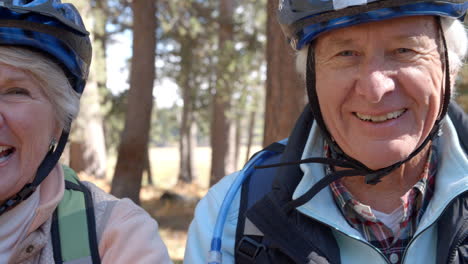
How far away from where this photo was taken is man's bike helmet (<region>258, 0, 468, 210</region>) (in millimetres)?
2033

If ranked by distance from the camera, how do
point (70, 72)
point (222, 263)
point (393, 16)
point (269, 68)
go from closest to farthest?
point (393, 16), point (222, 263), point (70, 72), point (269, 68)

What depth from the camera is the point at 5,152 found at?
7.39 feet

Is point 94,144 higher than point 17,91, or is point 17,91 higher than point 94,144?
point 17,91

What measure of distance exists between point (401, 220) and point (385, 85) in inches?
22.3

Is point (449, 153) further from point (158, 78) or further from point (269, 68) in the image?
point (158, 78)

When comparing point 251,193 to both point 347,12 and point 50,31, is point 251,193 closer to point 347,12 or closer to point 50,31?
Answer: point 347,12

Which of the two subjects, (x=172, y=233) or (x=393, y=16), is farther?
(x=172, y=233)

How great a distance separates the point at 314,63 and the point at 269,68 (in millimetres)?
2869

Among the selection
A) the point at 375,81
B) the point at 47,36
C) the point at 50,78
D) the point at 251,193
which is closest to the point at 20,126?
the point at 50,78

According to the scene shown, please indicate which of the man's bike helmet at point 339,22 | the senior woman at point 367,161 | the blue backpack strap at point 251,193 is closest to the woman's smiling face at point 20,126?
the senior woman at point 367,161

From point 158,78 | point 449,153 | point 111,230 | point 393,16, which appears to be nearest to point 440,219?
point 449,153

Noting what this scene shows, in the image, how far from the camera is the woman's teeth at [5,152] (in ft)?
7.29

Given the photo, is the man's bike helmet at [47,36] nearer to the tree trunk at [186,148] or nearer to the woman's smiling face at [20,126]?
the woman's smiling face at [20,126]

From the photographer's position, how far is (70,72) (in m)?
2.49
